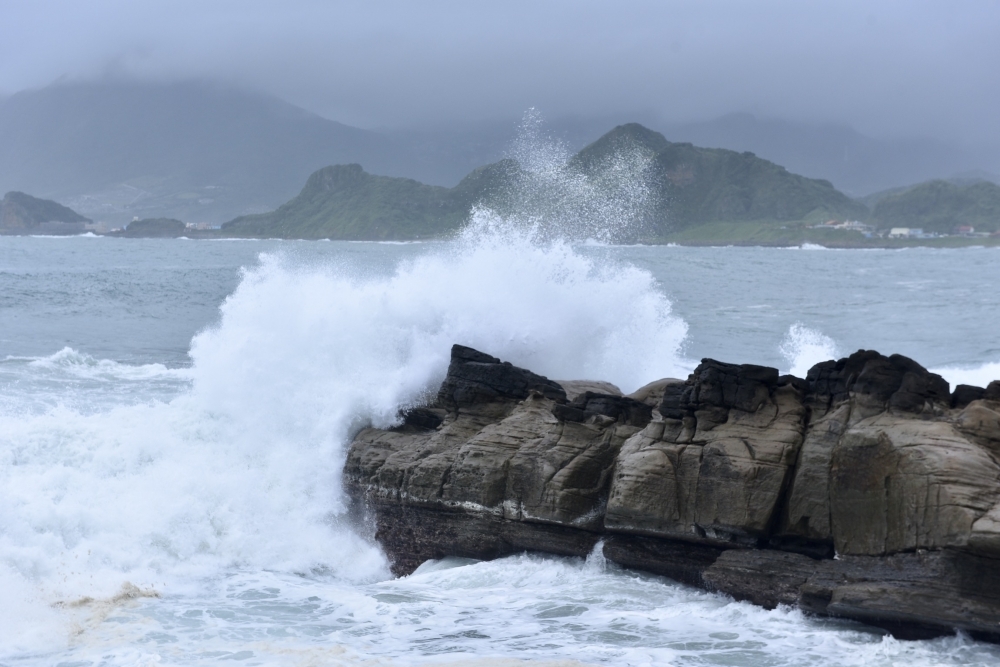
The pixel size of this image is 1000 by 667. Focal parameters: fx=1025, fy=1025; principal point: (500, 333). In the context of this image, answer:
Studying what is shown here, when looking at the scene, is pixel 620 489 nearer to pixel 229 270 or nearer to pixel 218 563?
pixel 218 563

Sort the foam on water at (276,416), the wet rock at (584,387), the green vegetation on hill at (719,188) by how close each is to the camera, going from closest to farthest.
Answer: the foam on water at (276,416), the wet rock at (584,387), the green vegetation on hill at (719,188)

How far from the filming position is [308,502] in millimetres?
11695

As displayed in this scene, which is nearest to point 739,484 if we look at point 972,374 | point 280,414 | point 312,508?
point 312,508

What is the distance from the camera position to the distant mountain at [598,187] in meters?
101

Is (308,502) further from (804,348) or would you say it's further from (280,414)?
(804,348)

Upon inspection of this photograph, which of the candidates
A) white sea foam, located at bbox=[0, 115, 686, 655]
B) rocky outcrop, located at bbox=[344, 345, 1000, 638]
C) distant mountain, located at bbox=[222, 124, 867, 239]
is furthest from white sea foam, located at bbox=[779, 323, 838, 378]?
distant mountain, located at bbox=[222, 124, 867, 239]

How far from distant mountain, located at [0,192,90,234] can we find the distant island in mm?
1229

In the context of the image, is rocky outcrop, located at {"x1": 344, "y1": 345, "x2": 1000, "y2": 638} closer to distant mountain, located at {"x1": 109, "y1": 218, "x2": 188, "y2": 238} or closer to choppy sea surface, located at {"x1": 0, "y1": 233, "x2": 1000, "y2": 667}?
choppy sea surface, located at {"x1": 0, "y1": 233, "x2": 1000, "y2": 667}

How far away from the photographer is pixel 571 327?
14641mm

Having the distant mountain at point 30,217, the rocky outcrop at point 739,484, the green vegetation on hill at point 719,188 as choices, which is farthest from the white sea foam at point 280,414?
the distant mountain at point 30,217

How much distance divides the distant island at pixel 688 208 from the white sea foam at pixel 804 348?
72451 mm

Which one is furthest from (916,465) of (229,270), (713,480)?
(229,270)

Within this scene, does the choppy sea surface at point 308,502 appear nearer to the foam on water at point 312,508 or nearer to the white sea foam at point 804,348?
the foam on water at point 312,508

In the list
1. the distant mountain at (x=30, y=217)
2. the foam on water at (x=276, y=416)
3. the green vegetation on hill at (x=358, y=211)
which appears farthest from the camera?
the distant mountain at (x=30, y=217)
